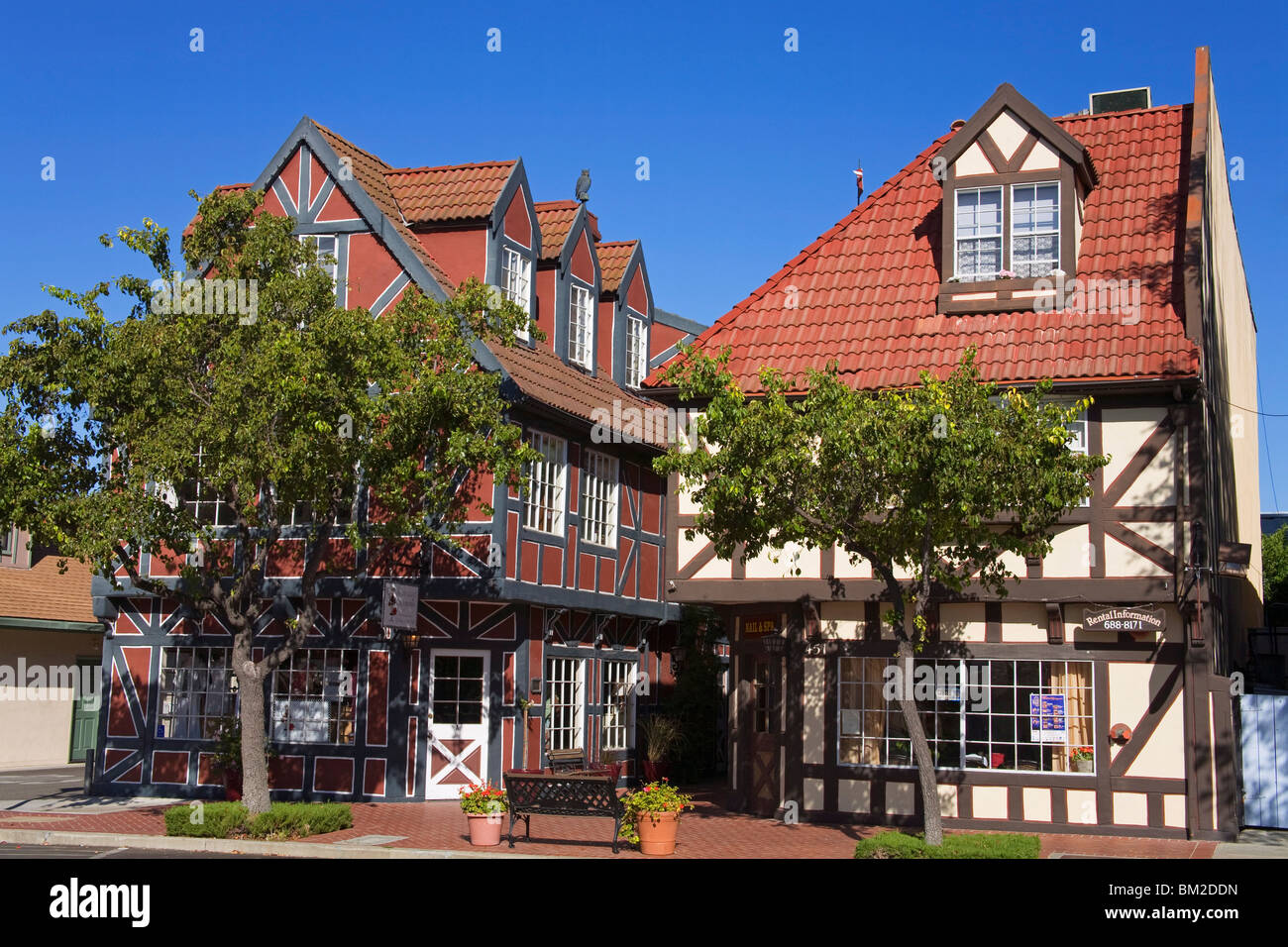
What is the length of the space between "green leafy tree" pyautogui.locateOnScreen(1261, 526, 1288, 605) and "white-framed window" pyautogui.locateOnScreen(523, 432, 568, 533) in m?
22.8

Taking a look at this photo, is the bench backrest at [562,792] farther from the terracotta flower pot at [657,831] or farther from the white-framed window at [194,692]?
the white-framed window at [194,692]

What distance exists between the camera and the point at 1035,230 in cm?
1906

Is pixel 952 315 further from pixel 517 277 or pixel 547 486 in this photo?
pixel 517 277

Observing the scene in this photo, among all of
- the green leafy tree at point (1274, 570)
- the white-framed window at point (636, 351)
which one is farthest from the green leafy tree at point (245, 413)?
the green leafy tree at point (1274, 570)

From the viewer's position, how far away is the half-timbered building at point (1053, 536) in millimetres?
17172

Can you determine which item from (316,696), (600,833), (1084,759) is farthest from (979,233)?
(316,696)

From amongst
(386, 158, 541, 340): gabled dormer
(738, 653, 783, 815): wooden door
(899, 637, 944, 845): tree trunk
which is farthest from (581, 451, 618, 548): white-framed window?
(899, 637, 944, 845): tree trunk

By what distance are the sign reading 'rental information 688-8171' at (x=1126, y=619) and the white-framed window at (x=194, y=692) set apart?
13679mm

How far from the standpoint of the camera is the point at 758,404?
47.9ft

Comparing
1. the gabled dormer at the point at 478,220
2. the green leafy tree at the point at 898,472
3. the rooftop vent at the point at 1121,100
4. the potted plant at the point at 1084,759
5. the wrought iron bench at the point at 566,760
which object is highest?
the rooftop vent at the point at 1121,100

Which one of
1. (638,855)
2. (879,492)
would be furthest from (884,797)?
(879,492)

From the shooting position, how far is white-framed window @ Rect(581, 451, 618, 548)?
23.4 meters

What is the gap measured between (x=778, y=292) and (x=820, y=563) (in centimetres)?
462

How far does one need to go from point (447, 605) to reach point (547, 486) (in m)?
2.62
